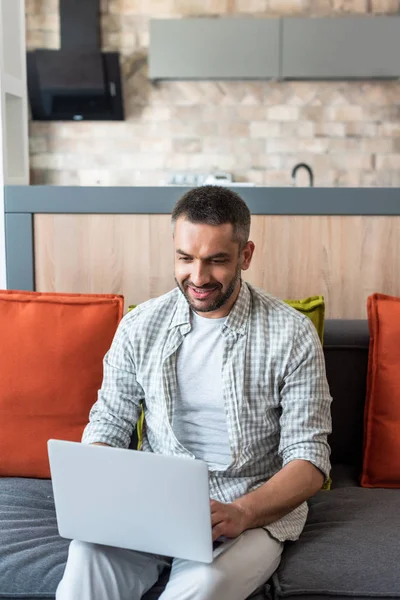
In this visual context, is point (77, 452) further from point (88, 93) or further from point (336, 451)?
point (88, 93)

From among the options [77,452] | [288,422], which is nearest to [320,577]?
[288,422]

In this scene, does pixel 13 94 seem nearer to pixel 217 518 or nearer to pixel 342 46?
pixel 217 518

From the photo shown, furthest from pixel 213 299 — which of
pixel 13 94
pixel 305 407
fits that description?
pixel 13 94

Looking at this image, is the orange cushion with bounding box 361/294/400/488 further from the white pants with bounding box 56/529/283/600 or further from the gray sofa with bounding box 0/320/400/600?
the white pants with bounding box 56/529/283/600

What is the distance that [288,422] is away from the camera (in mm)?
1502

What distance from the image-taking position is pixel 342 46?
15.9 feet

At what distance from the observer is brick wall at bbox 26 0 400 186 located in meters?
5.27

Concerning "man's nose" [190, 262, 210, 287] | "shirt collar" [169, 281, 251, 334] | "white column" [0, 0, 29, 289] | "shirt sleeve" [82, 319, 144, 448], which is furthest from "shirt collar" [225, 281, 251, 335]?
"white column" [0, 0, 29, 289]

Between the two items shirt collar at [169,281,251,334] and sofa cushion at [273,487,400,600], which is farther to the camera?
shirt collar at [169,281,251,334]

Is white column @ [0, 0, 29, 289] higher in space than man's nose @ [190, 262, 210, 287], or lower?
higher

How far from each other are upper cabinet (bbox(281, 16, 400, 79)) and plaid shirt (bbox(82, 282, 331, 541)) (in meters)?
3.66

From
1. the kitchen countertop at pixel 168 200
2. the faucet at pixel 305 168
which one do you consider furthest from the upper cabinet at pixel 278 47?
the kitchen countertop at pixel 168 200

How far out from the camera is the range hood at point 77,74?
5152 millimetres

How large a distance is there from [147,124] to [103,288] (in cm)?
338
